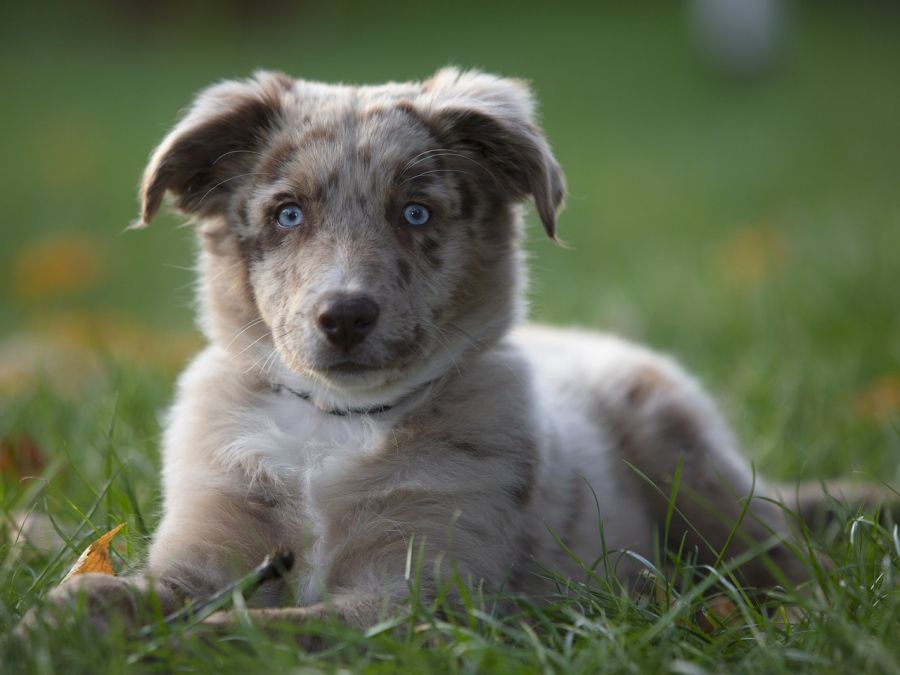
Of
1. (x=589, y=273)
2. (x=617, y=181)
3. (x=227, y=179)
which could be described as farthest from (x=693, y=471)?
(x=617, y=181)

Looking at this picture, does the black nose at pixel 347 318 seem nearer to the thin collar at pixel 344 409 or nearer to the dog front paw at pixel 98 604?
the thin collar at pixel 344 409

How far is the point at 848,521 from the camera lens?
3330mm

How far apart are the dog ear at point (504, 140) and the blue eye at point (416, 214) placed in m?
0.27

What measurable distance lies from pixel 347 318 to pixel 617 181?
872cm

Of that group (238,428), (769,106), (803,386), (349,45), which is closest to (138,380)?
(238,428)

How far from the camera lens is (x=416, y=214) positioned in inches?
135

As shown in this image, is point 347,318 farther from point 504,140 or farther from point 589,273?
point 589,273

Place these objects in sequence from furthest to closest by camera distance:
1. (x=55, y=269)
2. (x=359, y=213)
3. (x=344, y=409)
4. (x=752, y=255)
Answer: (x=55, y=269)
(x=752, y=255)
(x=344, y=409)
(x=359, y=213)

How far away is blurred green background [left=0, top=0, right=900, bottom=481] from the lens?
18.5 feet

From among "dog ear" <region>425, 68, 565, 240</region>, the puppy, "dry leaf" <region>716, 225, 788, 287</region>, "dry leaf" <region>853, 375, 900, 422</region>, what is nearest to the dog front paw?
the puppy

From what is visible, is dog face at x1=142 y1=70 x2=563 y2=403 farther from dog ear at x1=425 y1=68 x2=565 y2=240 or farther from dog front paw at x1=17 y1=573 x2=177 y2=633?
dog front paw at x1=17 y1=573 x2=177 y2=633

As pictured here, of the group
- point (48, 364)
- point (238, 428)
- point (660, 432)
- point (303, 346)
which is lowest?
point (48, 364)

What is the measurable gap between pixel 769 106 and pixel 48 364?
35.4 feet

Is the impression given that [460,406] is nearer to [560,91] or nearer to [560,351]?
[560,351]
